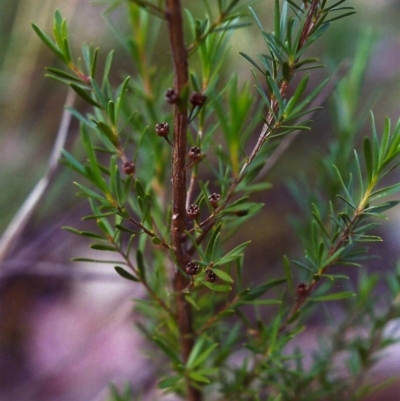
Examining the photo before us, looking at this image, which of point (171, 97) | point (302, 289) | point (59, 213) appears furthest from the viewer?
point (59, 213)

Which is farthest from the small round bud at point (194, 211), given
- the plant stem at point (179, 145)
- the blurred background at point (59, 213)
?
the blurred background at point (59, 213)

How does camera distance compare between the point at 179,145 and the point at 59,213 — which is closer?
the point at 179,145

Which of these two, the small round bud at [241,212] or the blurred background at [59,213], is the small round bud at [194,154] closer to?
the small round bud at [241,212]

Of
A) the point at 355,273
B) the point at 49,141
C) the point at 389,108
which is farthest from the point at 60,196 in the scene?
the point at 389,108

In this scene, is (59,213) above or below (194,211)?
below

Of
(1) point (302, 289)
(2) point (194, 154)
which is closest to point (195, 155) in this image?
(2) point (194, 154)

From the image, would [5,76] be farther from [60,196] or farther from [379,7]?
[379,7]

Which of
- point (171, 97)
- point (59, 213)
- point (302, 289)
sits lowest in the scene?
point (59, 213)

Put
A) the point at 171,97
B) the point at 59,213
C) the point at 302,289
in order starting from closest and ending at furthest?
the point at 171,97
the point at 302,289
the point at 59,213

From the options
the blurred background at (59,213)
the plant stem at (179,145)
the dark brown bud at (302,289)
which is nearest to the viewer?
the plant stem at (179,145)

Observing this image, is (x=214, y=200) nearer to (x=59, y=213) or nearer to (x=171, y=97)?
(x=171, y=97)
